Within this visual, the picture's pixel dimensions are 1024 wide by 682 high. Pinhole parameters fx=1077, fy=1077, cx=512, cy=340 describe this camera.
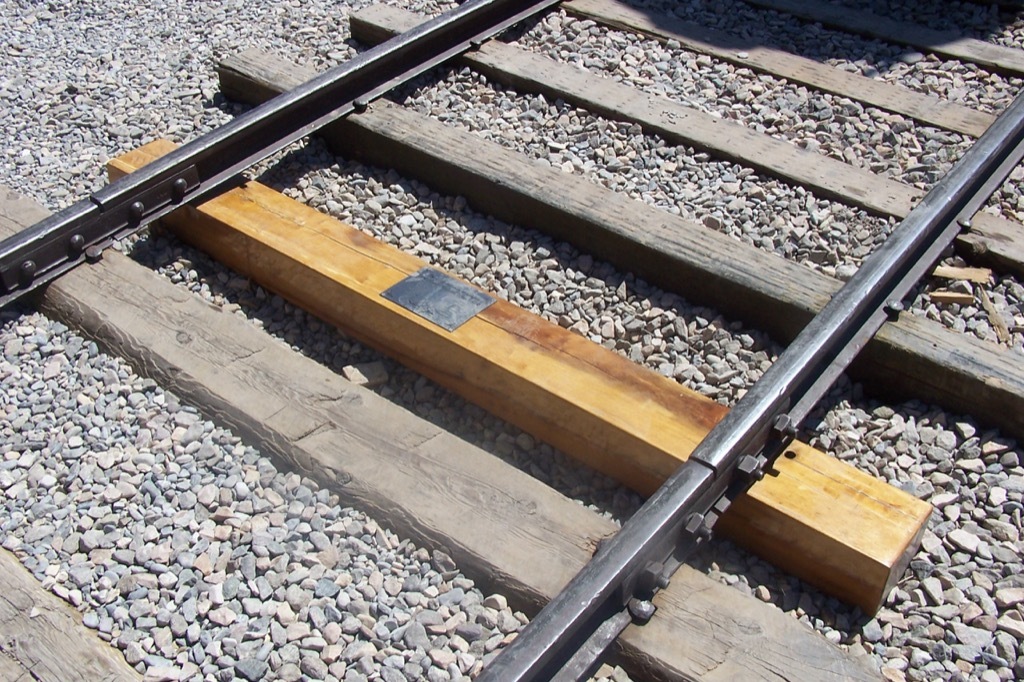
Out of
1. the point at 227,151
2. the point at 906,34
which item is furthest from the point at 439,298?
the point at 906,34

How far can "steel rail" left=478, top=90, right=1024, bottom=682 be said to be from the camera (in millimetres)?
2162

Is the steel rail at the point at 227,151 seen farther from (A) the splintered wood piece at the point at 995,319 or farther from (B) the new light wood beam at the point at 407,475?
(A) the splintered wood piece at the point at 995,319

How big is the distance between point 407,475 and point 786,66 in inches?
109

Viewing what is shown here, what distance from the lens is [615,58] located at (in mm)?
4648

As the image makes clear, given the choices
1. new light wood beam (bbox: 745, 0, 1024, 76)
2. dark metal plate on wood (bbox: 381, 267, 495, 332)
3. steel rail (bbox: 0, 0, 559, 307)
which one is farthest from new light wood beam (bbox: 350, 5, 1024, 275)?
dark metal plate on wood (bbox: 381, 267, 495, 332)

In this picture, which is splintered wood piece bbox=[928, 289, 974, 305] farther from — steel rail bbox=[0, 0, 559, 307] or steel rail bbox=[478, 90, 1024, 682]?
steel rail bbox=[0, 0, 559, 307]

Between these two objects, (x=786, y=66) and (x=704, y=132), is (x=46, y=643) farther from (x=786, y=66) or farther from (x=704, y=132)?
(x=786, y=66)

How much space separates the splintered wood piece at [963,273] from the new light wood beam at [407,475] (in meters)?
1.44

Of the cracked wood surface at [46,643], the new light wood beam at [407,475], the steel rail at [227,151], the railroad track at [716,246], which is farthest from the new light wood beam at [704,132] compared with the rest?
the cracked wood surface at [46,643]

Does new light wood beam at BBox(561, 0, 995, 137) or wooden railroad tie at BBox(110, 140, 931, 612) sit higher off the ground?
new light wood beam at BBox(561, 0, 995, 137)

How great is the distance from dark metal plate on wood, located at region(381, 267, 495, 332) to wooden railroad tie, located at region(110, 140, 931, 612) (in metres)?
0.03

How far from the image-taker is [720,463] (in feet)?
8.03

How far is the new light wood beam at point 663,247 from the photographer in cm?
303

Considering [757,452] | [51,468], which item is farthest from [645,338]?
[51,468]
